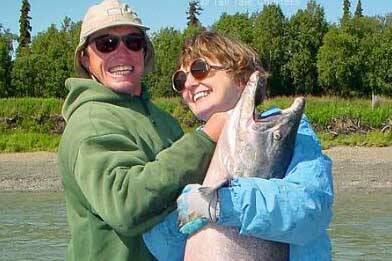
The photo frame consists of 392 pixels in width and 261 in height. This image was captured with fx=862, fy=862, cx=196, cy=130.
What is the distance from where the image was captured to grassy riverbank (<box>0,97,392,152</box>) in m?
26.9

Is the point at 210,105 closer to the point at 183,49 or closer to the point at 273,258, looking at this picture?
the point at 183,49

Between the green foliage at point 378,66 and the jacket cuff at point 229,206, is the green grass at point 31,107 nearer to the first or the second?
the green foliage at point 378,66

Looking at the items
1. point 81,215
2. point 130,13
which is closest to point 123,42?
point 130,13

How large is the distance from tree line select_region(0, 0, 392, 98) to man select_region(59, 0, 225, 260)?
112 feet

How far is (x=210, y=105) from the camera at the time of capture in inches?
126

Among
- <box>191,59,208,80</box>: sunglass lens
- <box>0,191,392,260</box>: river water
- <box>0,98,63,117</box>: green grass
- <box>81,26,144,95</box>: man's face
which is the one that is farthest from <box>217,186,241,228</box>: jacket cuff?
<box>0,98,63,117</box>: green grass

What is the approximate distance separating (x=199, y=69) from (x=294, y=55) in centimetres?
3756

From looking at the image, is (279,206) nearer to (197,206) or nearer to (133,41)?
(197,206)

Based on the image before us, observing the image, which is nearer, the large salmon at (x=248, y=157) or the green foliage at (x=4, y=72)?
the large salmon at (x=248, y=157)

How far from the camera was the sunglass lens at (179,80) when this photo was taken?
11.1 feet

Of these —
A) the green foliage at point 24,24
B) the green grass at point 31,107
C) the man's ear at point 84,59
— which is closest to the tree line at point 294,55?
the green grass at point 31,107

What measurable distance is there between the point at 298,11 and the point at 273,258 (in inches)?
1550

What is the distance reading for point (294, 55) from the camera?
40.3m

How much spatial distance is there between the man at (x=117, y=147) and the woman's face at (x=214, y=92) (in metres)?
0.17
